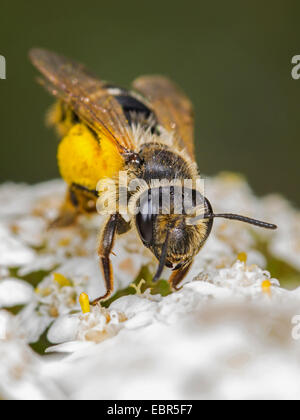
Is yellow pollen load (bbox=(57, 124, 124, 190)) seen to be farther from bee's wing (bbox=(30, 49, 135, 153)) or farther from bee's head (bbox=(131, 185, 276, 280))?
bee's head (bbox=(131, 185, 276, 280))

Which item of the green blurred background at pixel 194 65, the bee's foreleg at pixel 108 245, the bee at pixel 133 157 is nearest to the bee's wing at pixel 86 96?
the bee at pixel 133 157

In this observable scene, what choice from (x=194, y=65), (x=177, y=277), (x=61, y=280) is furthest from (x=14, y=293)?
(x=194, y=65)

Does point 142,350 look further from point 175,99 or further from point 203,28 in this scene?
point 203,28

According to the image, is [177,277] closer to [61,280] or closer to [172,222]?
[172,222]

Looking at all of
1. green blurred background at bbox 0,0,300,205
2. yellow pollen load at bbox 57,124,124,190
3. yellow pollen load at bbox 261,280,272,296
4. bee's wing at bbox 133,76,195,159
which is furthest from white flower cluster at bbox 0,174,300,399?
green blurred background at bbox 0,0,300,205

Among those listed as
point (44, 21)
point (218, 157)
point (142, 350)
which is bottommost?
point (142, 350)

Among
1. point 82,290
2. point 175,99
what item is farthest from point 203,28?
point 82,290

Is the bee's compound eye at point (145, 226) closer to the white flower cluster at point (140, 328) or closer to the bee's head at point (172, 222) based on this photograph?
the bee's head at point (172, 222)
